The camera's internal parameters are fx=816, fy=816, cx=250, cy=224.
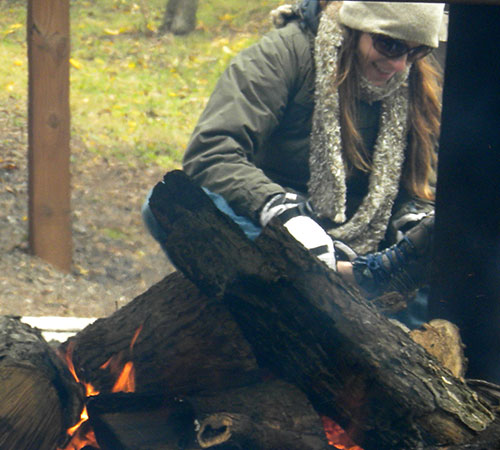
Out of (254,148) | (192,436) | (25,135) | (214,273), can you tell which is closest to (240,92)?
(254,148)

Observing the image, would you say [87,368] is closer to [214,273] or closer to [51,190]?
[214,273]

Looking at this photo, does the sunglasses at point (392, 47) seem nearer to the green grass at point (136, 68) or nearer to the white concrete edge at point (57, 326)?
the white concrete edge at point (57, 326)

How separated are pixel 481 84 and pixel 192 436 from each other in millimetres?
1306

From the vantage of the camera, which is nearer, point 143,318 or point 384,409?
point 384,409

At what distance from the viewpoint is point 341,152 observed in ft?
10.6

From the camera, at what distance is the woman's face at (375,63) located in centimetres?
310

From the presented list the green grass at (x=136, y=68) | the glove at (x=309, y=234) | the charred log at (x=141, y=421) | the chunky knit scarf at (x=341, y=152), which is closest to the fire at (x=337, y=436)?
the charred log at (x=141, y=421)

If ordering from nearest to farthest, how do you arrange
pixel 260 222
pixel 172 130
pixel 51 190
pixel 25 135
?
pixel 260 222
pixel 51 190
pixel 25 135
pixel 172 130

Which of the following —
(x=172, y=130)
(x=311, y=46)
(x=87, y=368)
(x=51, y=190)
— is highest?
(x=311, y=46)

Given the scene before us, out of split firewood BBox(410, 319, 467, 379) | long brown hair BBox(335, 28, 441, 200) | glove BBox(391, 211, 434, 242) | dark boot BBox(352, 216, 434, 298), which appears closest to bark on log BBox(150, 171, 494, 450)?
split firewood BBox(410, 319, 467, 379)

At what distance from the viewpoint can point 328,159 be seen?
3193 mm

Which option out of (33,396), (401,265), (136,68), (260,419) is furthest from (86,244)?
(136,68)

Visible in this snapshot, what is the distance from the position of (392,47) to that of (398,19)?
0.13 meters

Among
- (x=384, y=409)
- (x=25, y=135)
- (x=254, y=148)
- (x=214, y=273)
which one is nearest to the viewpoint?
(x=384, y=409)
